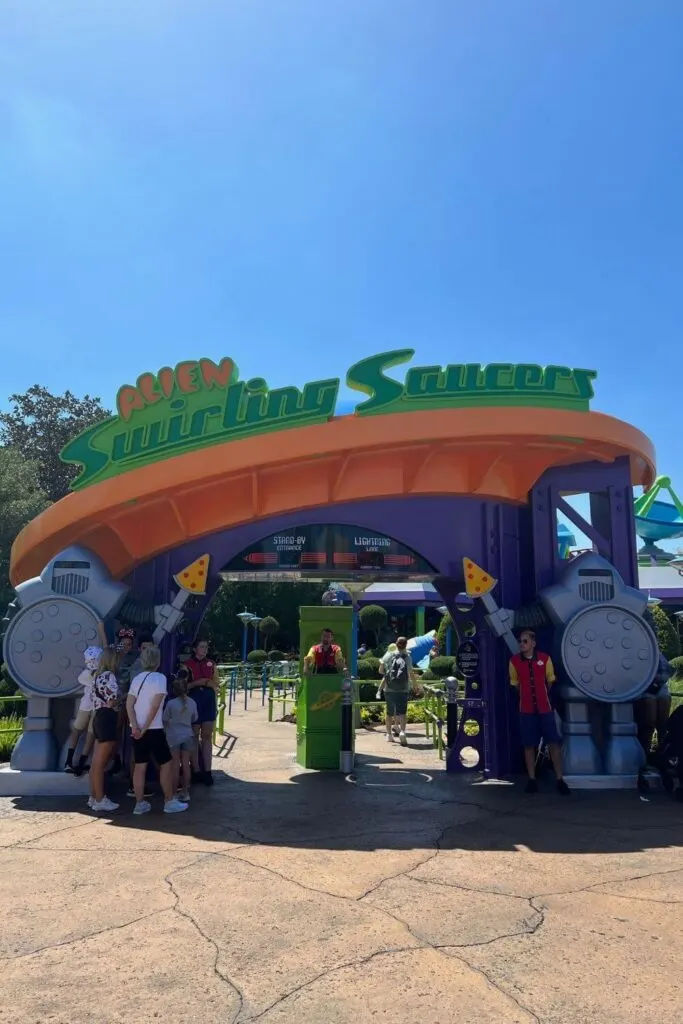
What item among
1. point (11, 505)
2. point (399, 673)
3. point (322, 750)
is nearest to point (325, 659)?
point (322, 750)

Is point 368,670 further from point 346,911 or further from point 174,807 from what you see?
point 346,911

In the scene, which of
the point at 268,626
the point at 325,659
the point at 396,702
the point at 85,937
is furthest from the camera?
the point at 268,626

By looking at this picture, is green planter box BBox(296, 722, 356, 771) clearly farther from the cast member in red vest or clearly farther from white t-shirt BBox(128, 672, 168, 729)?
white t-shirt BBox(128, 672, 168, 729)

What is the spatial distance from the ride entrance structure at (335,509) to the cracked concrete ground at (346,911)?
180 centimetres

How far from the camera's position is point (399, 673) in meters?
11.9

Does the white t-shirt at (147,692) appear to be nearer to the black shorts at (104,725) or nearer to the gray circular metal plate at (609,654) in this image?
the black shorts at (104,725)

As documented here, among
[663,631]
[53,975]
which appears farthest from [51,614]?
[663,631]

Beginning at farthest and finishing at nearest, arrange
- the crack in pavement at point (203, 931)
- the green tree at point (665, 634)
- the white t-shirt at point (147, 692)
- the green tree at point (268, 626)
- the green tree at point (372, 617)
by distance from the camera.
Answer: the green tree at point (268, 626) → the green tree at point (372, 617) → the green tree at point (665, 634) → the white t-shirt at point (147, 692) → the crack in pavement at point (203, 931)

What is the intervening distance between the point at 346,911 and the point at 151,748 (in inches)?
122

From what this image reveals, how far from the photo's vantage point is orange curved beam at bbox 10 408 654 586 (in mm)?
7586

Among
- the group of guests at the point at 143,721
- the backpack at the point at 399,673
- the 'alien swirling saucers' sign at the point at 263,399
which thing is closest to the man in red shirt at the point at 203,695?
the group of guests at the point at 143,721

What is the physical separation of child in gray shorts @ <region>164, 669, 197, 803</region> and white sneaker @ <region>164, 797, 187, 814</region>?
0.24 metres

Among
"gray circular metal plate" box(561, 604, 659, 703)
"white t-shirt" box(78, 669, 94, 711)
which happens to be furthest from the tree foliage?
"white t-shirt" box(78, 669, 94, 711)

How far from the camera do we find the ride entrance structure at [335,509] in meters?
7.66
